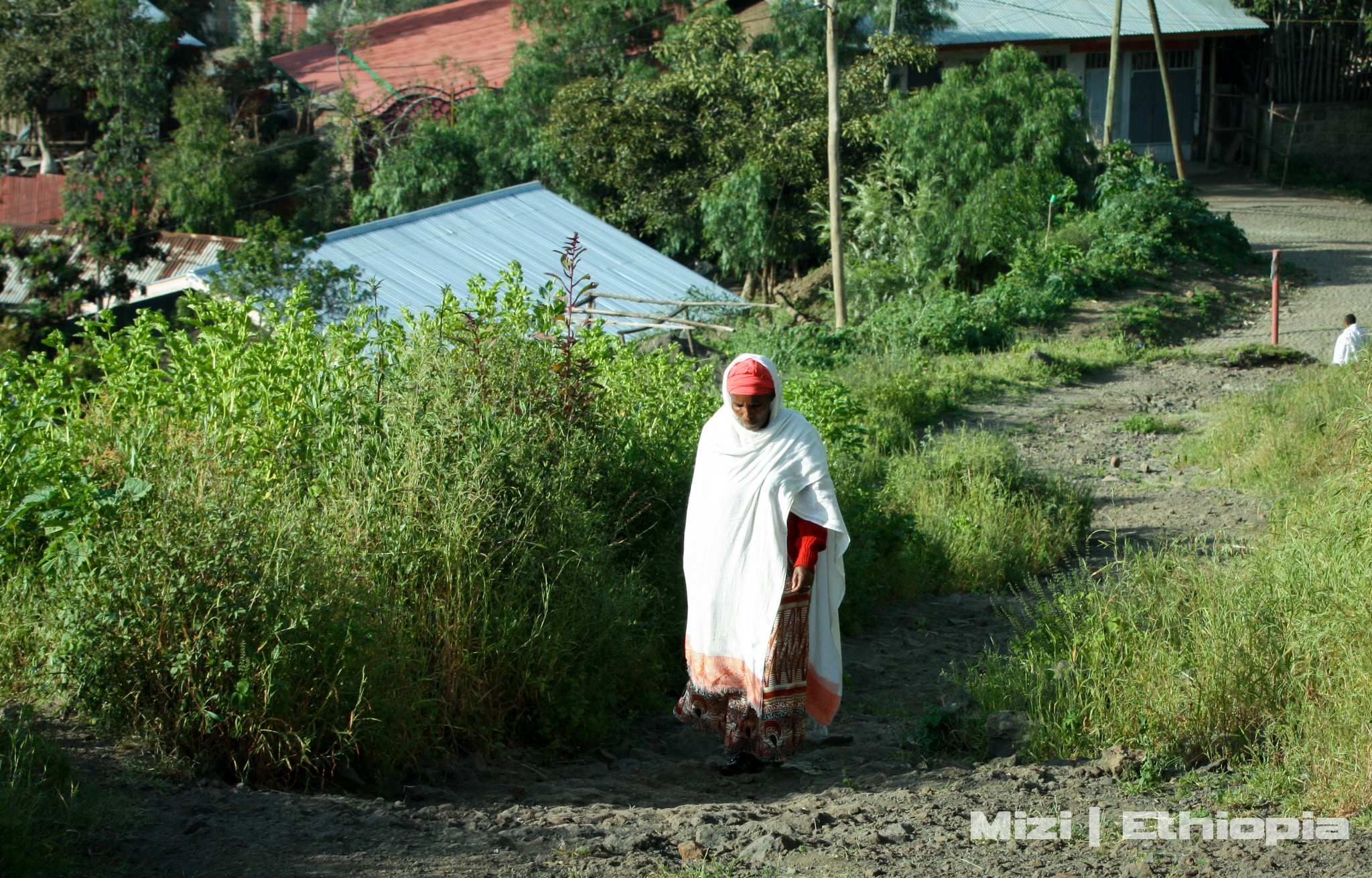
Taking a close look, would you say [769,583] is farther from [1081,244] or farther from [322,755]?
[1081,244]

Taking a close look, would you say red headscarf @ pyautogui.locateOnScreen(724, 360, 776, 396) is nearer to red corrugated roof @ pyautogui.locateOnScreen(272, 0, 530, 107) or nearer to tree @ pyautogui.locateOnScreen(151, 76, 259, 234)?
tree @ pyautogui.locateOnScreen(151, 76, 259, 234)

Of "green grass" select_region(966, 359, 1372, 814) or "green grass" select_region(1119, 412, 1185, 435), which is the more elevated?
"green grass" select_region(966, 359, 1372, 814)

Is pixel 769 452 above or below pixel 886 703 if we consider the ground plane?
above

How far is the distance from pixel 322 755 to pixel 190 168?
79.7ft

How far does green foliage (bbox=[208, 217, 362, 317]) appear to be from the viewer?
11461 millimetres

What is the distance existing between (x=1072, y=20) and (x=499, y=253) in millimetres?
15354

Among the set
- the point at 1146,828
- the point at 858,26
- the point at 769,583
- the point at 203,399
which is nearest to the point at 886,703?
the point at 769,583

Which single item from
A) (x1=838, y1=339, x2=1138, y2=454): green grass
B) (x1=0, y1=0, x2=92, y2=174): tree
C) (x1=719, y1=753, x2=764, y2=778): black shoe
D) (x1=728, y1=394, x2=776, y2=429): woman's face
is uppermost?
(x1=0, y1=0, x2=92, y2=174): tree

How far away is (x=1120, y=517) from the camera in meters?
8.49

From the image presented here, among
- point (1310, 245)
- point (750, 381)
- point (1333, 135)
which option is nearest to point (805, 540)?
point (750, 381)

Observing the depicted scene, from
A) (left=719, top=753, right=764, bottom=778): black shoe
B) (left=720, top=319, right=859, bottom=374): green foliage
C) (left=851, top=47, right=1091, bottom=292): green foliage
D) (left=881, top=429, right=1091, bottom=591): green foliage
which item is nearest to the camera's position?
(left=719, top=753, right=764, bottom=778): black shoe

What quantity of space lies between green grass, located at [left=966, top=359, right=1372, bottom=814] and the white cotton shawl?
2.39 feet

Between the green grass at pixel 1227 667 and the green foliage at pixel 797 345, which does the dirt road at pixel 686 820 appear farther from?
the green foliage at pixel 797 345

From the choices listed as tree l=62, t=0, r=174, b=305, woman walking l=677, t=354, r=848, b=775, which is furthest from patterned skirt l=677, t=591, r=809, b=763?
tree l=62, t=0, r=174, b=305
